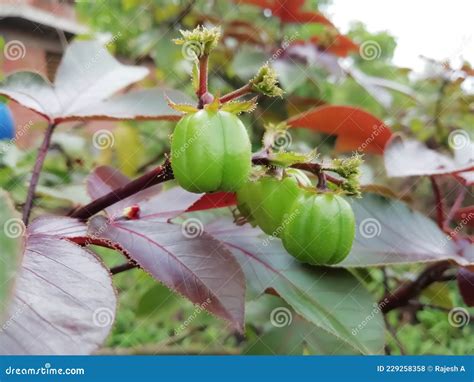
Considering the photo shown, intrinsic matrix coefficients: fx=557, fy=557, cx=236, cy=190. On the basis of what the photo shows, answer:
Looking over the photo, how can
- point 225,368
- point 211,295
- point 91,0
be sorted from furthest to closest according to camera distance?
point 91,0
point 225,368
point 211,295

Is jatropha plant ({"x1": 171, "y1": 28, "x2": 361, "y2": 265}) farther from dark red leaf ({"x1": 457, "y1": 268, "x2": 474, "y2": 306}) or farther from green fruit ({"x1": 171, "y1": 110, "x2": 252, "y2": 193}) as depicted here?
dark red leaf ({"x1": 457, "y1": 268, "x2": 474, "y2": 306})

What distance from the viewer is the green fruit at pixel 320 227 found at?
1.57 ft

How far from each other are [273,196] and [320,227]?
49mm

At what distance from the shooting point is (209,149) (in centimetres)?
43

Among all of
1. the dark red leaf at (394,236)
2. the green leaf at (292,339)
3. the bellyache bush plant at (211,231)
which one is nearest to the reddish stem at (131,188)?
the bellyache bush plant at (211,231)

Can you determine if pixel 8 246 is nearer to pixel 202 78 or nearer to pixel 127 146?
pixel 202 78

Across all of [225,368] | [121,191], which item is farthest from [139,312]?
[121,191]

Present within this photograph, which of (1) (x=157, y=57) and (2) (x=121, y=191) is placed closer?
(2) (x=121, y=191)

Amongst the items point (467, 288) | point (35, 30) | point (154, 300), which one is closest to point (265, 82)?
point (467, 288)

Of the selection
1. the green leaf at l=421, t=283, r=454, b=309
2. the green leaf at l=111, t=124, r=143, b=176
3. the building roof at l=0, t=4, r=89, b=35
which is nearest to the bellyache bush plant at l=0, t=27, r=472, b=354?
the green leaf at l=421, t=283, r=454, b=309

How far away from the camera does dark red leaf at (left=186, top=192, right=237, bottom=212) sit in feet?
1.86

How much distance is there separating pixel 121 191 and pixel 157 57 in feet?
2.96

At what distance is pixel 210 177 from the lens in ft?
1.46

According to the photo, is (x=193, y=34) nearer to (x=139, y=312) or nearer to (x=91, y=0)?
(x=139, y=312)
